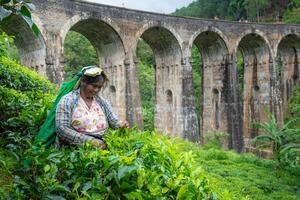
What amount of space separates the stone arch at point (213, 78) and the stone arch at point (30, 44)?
9.48 metres

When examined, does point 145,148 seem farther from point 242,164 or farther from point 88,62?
point 88,62

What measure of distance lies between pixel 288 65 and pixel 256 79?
16.3ft

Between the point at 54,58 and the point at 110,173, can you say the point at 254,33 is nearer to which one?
the point at 54,58

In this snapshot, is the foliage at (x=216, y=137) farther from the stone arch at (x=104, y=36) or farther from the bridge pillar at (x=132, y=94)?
the stone arch at (x=104, y=36)

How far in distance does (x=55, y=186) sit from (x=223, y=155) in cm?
1177

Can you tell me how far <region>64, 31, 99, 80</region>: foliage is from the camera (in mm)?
30062

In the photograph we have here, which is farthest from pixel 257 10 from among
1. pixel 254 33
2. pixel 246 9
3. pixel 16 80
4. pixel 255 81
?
pixel 16 80

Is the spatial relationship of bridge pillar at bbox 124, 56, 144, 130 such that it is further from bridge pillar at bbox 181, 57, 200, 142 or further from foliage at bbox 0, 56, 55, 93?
foliage at bbox 0, 56, 55, 93

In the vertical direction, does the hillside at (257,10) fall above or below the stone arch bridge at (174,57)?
above

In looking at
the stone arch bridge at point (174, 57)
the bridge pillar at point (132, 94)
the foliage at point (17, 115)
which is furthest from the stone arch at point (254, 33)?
the foliage at point (17, 115)

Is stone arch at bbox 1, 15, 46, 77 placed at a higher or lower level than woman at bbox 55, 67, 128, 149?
higher

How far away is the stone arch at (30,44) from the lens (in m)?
14.3

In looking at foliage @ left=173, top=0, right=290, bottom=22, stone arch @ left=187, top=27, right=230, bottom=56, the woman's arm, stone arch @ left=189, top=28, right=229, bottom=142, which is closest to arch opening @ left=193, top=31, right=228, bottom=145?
stone arch @ left=189, top=28, right=229, bottom=142

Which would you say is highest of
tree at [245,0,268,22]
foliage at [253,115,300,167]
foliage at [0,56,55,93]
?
tree at [245,0,268,22]
